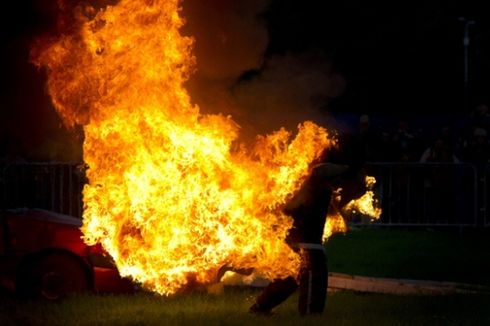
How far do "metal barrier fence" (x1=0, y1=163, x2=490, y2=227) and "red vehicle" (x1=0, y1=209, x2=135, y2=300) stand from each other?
237 inches

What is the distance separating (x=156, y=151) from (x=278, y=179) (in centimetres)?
111

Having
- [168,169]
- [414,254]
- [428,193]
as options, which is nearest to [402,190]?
[428,193]

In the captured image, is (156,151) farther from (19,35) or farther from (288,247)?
(19,35)

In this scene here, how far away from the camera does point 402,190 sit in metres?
18.9

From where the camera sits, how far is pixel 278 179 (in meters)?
9.77

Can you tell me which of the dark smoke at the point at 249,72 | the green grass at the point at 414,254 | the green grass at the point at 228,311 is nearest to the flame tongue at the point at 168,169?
the green grass at the point at 228,311

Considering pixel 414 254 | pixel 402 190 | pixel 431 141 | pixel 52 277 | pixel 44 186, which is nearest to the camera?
pixel 52 277

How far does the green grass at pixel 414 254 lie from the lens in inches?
566

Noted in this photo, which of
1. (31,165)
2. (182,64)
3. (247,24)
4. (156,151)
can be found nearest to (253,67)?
(247,24)

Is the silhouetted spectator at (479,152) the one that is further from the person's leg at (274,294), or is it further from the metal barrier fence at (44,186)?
the person's leg at (274,294)

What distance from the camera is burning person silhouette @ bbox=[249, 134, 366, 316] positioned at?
9703 millimetres

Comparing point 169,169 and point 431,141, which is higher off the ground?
point 431,141

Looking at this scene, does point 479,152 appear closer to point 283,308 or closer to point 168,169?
point 283,308

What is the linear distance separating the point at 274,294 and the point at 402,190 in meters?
9.28
